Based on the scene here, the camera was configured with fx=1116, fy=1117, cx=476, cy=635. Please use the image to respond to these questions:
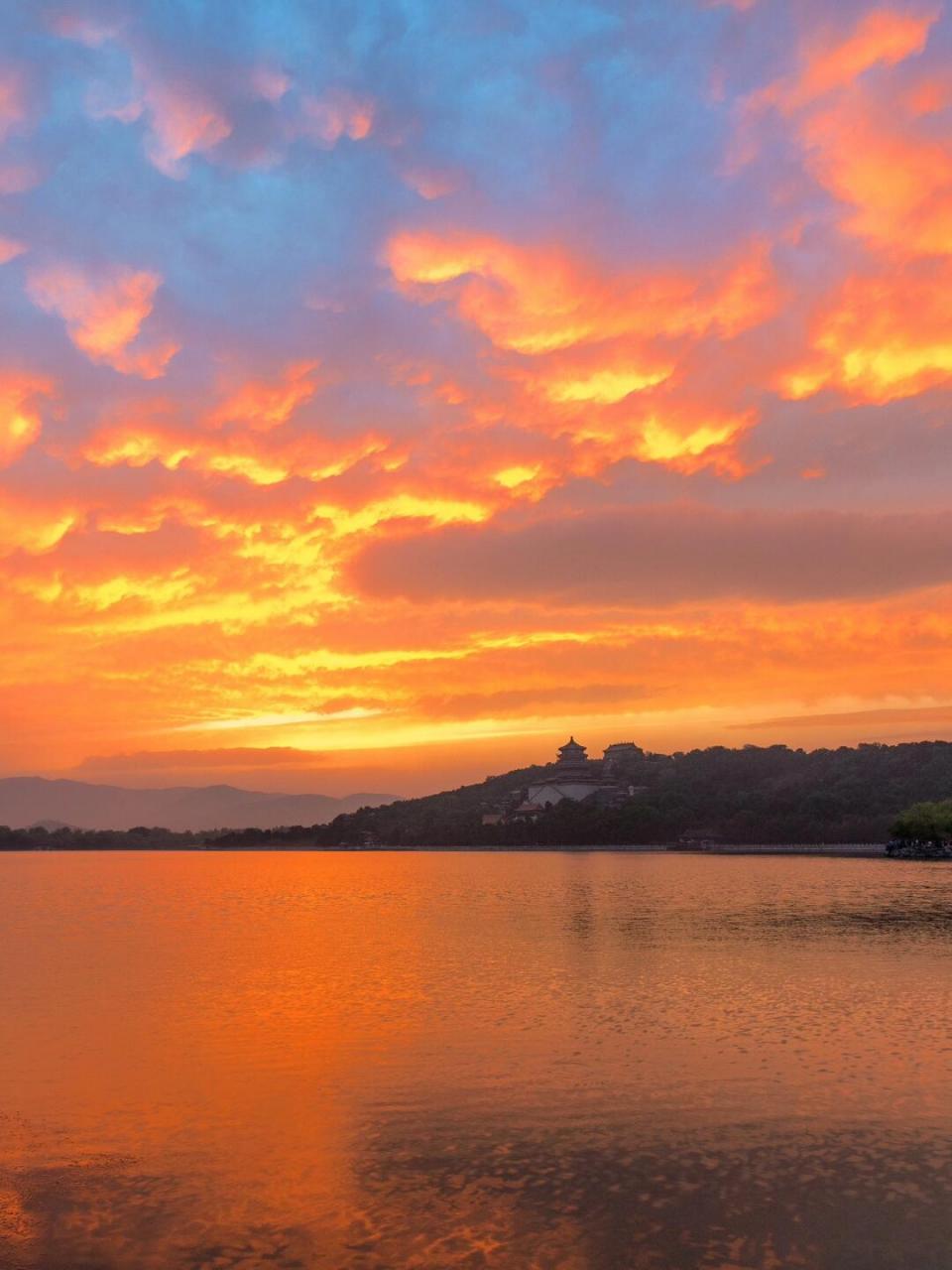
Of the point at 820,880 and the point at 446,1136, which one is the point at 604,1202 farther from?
the point at 820,880

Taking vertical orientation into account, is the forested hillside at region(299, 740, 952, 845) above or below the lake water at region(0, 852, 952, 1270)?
above

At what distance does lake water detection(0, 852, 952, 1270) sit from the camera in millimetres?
13883

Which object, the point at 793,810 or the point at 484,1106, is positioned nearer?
the point at 484,1106

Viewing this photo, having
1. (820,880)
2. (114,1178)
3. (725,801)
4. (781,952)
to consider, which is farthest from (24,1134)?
(725,801)

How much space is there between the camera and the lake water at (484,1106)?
13883mm

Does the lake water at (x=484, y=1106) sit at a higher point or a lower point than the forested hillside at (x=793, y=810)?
lower

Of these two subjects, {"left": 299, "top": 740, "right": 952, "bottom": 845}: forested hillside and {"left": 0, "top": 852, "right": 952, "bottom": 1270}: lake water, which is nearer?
{"left": 0, "top": 852, "right": 952, "bottom": 1270}: lake water

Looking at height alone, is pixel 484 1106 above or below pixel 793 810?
below

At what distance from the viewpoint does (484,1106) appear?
2009 cm

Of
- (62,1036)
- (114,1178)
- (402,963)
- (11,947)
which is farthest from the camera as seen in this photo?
(11,947)

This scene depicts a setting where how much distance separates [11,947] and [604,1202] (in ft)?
136

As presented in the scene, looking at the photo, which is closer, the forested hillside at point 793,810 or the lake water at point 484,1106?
the lake water at point 484,1106

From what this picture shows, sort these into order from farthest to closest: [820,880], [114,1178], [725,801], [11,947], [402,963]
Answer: [725,801]
[820,880]
[11,947]
[402,963]
[114,1178]

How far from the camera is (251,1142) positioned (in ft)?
60.0
